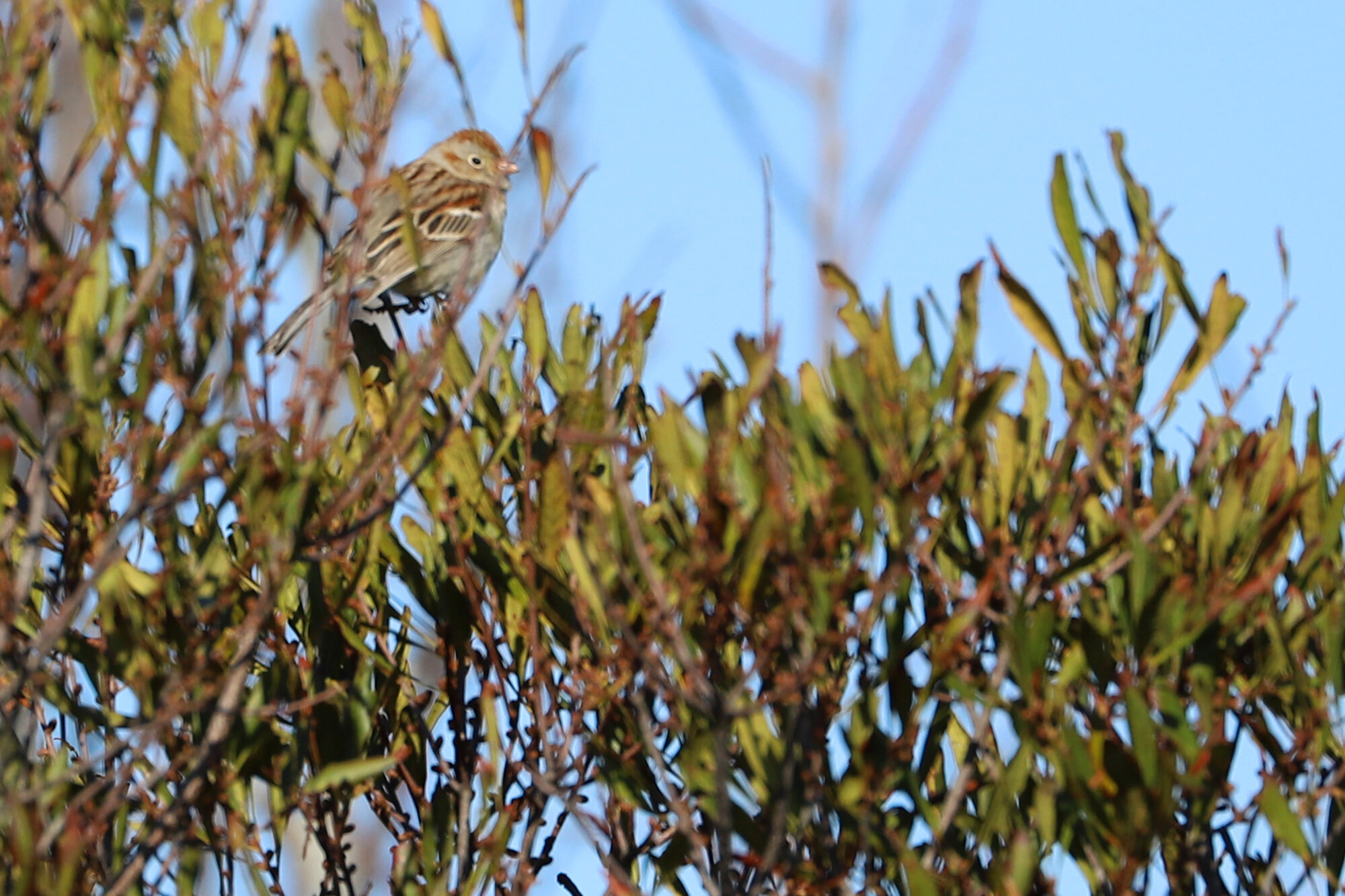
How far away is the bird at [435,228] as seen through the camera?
5336 mm

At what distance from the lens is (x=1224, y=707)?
2.52 m

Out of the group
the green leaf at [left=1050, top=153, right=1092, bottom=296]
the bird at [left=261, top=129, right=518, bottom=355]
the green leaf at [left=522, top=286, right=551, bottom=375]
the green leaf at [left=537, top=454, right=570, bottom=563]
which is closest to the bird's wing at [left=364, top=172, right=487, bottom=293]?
the bird at [left=261, top=129, right=518, bottom=355]

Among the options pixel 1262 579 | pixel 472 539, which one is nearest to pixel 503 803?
pixel 472 539

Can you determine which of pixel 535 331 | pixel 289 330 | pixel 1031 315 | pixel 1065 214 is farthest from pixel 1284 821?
pixel 289 330

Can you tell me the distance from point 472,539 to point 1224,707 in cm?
135

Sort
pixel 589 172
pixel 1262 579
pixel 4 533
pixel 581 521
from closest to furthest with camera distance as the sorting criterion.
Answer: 1. pixel 1262 579
2. pixel 4 533
3. pixel 581 521
4. pixel 589 172

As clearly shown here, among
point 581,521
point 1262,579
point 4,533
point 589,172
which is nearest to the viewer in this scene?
point 1262,579

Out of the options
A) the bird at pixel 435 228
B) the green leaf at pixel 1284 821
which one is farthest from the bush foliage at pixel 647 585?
the bird at pixel 435 228

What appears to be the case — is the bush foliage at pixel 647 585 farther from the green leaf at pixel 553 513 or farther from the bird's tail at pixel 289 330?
the bird's tail at pixel 289 330

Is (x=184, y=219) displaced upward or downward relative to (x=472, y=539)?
upward

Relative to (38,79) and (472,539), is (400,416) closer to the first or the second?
(472,539)

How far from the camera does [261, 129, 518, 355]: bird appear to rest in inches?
210

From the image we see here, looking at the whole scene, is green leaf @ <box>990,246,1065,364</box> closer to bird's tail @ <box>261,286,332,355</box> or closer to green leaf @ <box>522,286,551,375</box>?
green leaf @ <box>522,286,551,375</box>

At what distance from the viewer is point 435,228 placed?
6.88 m
